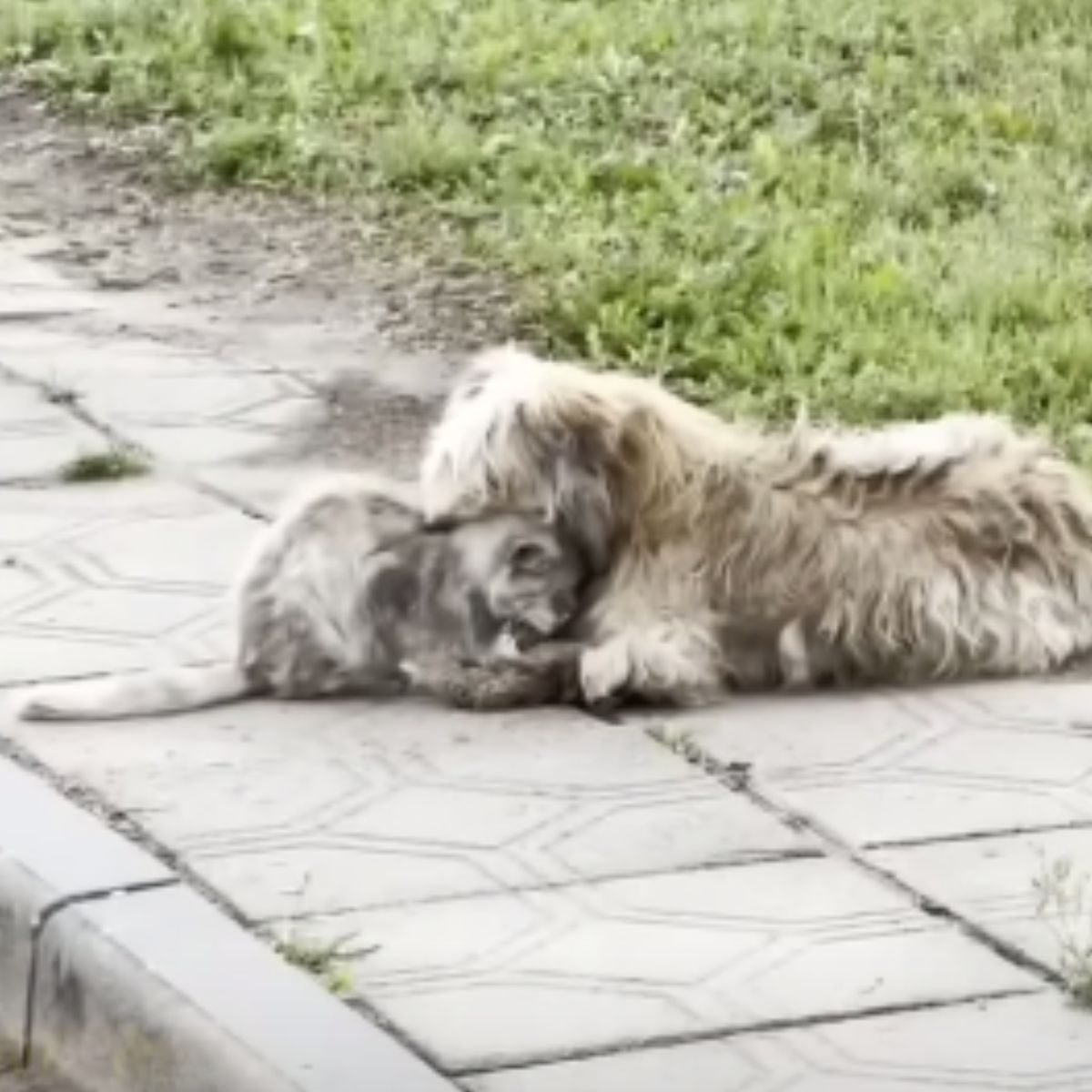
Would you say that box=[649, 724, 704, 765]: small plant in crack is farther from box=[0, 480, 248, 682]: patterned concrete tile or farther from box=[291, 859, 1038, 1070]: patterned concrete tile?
box=[0, 480, 248, 682]: patterned concrete tile

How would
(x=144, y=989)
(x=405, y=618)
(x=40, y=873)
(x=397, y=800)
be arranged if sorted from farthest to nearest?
1. (x=405, y=618)
2. (x=397, y=800)
3. (x=40, y=873)
4. (x=144, y=989)

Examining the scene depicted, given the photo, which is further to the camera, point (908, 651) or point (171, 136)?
point (171, 136)

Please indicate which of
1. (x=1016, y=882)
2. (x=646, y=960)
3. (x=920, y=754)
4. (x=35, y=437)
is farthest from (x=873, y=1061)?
(x=35, y=437)

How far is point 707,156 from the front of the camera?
36.2ft

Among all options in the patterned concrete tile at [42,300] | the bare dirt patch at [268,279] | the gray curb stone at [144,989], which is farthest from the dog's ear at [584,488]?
the patterned concrete tile at [42,300]

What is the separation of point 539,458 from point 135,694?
0.79 m

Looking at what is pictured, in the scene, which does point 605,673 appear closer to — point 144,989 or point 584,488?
point 584,488

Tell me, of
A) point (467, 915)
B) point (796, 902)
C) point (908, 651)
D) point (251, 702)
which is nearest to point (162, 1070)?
point (467, 915)

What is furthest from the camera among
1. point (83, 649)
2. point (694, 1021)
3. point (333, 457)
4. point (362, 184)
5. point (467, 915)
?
point (362, 184)

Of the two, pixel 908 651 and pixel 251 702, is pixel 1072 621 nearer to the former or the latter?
pixel 908 651

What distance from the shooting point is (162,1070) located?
5.26 m

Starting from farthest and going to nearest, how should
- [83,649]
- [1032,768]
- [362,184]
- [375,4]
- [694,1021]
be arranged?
[375,4] < [362,184] < [83,649] < [1032,768] < [694,1021]

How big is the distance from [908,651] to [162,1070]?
1.93 m

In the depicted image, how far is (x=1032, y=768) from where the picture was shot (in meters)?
6.30
